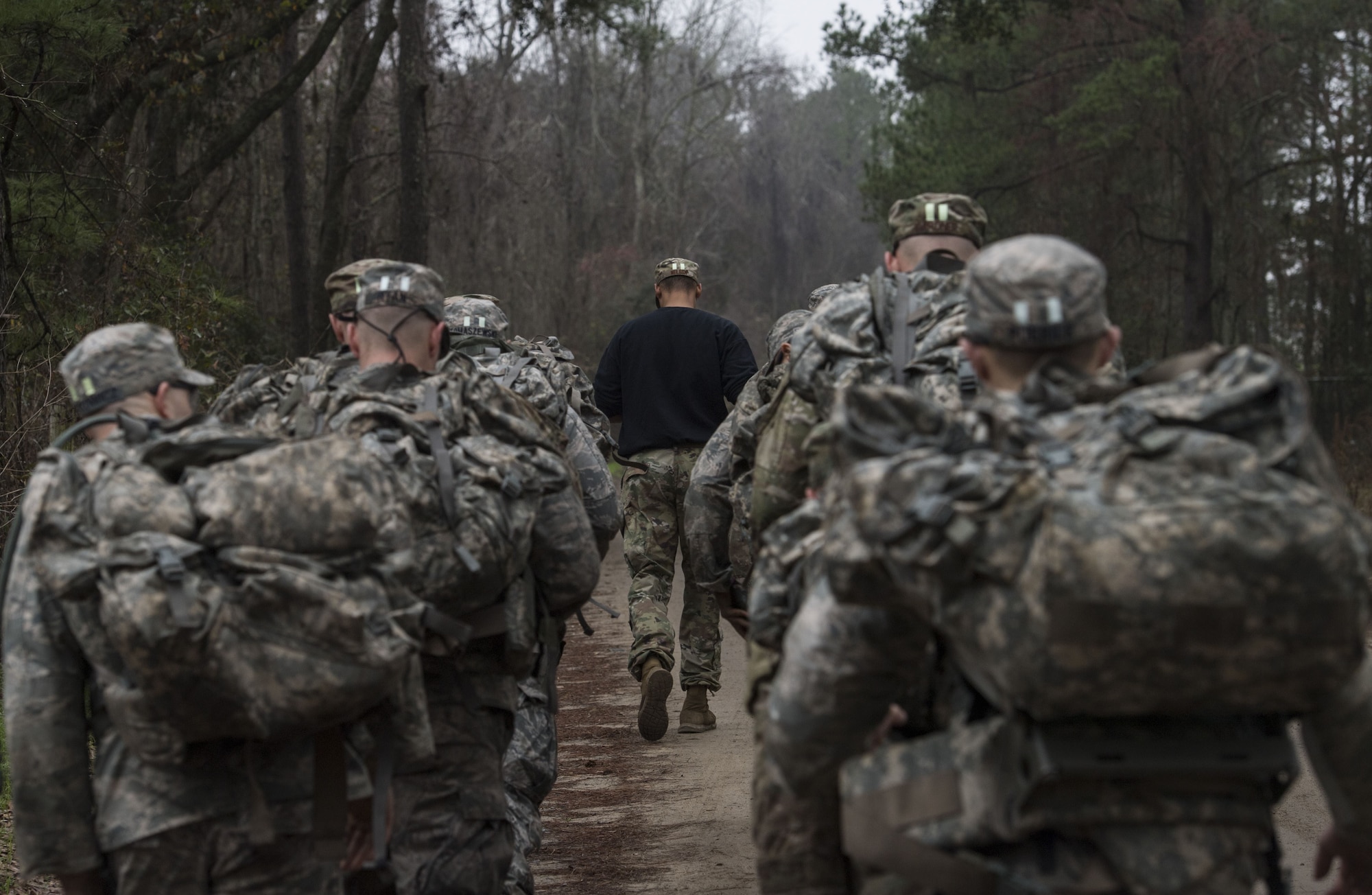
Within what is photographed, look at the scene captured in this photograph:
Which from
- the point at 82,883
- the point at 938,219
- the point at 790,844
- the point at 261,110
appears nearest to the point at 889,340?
the point at 938,219

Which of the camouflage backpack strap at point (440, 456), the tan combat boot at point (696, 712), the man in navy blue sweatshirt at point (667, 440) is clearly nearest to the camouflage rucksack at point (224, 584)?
the camouflage backpack strap at point (440, 456)

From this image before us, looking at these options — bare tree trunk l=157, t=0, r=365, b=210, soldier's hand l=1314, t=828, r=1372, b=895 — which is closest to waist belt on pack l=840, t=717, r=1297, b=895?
soldier's hand l=1314, t=828, r=1372, b=895

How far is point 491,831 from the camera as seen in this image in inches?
195

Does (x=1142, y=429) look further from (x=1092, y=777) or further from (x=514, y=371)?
(x=514, y=371)

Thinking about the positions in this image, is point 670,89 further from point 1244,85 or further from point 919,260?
point 919,260

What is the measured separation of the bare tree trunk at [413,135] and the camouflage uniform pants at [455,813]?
15.3 m

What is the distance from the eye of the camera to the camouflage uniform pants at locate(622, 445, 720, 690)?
888 centimetres

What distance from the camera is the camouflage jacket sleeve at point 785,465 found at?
195 inches

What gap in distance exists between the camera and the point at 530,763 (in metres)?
6.28

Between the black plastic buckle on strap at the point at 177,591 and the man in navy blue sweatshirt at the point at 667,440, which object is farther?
the man in navy blue sweatshirt at the point at 667,440

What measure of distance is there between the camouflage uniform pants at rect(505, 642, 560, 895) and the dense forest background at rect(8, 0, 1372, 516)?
3.77 m

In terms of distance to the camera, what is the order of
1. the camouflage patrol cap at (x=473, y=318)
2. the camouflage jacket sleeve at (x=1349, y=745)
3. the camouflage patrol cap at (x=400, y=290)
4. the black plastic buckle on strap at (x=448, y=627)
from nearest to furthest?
1. the camouflage jacket sleeve at (x=1349, y=745)
2. the black plastic buckle on strap at (x=448, y=627)
3. the camouflage patrol cap at (x=400, y=290)
4. the camouflage patrol cap at (x=473, y=318)

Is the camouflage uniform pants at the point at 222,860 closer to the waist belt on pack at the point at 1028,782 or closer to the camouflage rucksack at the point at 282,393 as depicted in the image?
the camouflage rucksack at the point at 282,393

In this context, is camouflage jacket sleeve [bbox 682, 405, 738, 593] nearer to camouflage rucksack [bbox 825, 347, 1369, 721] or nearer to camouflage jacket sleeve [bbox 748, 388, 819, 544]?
camouflage jacket sleeve [bbox 748, 388, 819, 544]
